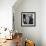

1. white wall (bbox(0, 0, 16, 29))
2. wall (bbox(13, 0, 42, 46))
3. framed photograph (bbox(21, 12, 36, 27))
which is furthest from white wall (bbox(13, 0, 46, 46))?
white wall (bbox(0, 0, 16, 29))

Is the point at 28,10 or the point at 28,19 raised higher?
the point at 28,10

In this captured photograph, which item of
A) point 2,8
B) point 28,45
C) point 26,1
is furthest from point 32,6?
point 28,45

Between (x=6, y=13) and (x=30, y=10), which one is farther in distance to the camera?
(x=30, y=10)

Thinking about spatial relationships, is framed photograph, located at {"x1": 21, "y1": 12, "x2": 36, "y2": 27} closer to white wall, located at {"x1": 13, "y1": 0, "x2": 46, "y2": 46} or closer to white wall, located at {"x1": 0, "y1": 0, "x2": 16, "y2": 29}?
white wall, located at {"x1": 13, "y1": 0, "x2": 46, "y2": 46}

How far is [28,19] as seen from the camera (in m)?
5.67

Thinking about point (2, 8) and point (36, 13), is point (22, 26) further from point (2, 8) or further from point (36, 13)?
point (2, 8)

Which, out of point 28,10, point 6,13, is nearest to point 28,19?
point 28,10

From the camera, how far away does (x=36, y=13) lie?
18.6 ft

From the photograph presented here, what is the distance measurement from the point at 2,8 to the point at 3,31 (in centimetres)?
109

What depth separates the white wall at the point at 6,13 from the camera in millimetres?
4434

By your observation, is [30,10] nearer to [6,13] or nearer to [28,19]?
[28,19]

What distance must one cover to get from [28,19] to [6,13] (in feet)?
4.91

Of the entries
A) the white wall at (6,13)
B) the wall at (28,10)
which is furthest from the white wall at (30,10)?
the white wall at (6,13)

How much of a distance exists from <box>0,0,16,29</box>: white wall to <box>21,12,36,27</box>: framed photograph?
1.24 m
